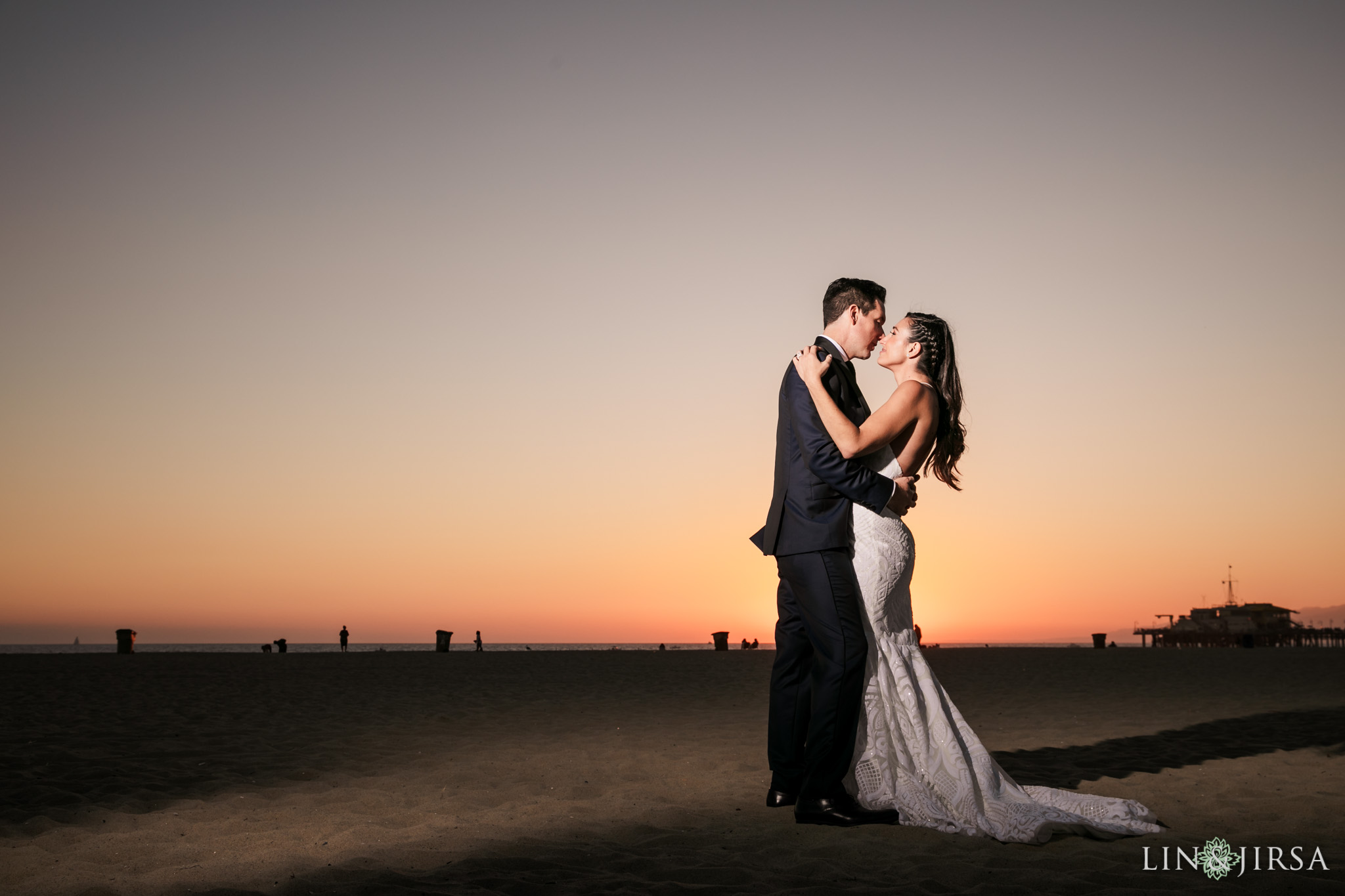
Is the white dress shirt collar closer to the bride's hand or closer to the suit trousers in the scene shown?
the bride's hand

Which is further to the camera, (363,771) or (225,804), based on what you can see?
(363,771)

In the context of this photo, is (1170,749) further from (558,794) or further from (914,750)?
(558,794)

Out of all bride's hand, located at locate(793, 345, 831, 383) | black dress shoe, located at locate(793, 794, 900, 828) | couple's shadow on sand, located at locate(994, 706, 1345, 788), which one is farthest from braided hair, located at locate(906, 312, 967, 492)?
couple's shadow on sand, located at locate(994, 706, 1345, 788)

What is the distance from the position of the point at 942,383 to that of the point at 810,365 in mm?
674

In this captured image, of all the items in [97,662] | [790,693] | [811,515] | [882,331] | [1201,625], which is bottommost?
[1201,625]

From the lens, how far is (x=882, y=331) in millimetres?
4449

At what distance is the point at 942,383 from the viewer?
446cm

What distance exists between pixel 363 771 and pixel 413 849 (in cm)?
229

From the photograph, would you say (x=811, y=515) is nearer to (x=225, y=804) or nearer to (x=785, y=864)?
(x=785, y=864)

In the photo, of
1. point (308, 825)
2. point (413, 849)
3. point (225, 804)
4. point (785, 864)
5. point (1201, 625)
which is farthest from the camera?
point (1201, 625)

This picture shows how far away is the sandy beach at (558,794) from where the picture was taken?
3371mm

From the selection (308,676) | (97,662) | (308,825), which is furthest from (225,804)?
(97,662)

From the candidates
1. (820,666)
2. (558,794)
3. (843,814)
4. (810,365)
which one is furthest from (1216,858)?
(558,794)

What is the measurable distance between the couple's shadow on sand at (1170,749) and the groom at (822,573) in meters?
1.70
